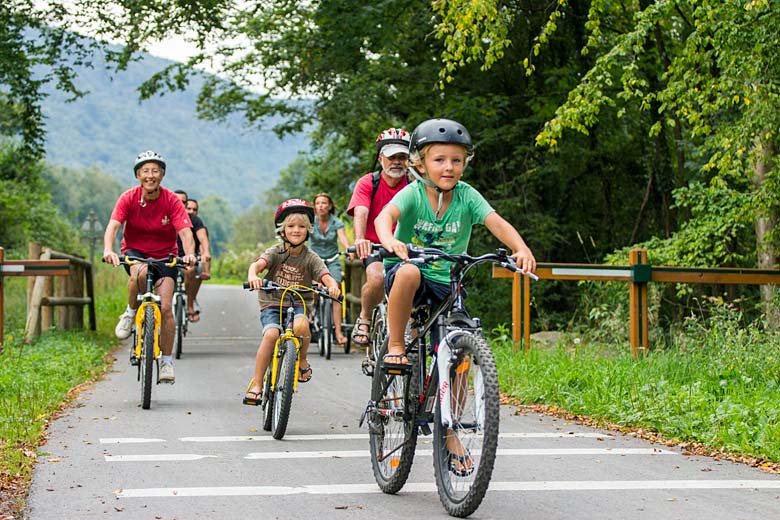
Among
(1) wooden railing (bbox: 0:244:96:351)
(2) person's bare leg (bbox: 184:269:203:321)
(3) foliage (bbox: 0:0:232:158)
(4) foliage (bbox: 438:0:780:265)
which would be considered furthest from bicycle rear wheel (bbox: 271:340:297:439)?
(3) foliage (bbox: 0:0:232:158)

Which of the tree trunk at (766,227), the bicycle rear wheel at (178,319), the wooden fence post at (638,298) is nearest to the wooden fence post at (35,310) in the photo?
the bicycle rear wheel at (178,319)

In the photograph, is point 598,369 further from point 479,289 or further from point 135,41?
point 135,41

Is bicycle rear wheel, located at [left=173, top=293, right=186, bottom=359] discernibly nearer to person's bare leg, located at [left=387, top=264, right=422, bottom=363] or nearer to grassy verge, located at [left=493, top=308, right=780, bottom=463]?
grassy verge, located at [left=493, top=308, right=780, bottom=463]

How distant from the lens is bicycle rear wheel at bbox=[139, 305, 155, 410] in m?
9.67

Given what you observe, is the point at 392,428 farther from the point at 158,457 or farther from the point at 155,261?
the point at 155,261

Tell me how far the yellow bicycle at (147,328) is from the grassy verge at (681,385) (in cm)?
335

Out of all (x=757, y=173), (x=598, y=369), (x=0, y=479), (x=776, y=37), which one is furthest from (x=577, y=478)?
(x=757, y=173)

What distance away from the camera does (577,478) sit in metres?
6.52

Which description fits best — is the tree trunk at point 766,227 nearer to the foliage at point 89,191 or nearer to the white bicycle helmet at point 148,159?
the white bicycle helmet at point 148,159

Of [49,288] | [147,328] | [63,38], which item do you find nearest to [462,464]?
[147,328]

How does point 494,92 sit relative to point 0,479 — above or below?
above

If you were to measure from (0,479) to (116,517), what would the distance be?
1.12 meters

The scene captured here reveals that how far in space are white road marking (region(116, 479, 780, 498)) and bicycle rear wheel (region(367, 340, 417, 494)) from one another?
156mm

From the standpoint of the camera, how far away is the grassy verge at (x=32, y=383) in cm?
652
